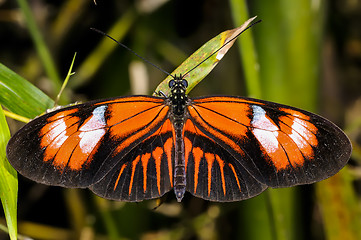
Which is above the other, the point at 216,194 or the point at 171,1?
the point at 171,1

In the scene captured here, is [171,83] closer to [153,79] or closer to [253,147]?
[253,147]

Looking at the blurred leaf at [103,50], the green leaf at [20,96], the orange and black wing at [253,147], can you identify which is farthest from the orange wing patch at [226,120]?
the blurred leaf at [103,50]

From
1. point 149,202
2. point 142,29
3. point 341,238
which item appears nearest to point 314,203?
point 341,238

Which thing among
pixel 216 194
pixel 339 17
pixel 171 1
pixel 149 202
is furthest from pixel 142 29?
pixel 216 194

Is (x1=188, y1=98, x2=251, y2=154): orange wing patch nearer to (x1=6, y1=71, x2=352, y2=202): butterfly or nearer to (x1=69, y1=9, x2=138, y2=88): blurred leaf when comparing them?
(x1=6, y1=71, x2=352, y2=202): butterfly

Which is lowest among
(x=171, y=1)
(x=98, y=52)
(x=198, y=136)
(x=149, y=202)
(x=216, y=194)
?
(x=216, y=194)

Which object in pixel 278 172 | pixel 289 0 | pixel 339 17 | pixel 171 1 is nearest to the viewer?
pixel 278 172

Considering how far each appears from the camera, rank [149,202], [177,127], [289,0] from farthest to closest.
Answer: [149,202], [289,0], [177,127]

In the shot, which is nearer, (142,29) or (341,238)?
(341,238)

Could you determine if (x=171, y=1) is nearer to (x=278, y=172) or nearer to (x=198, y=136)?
(x=198, y=136)
